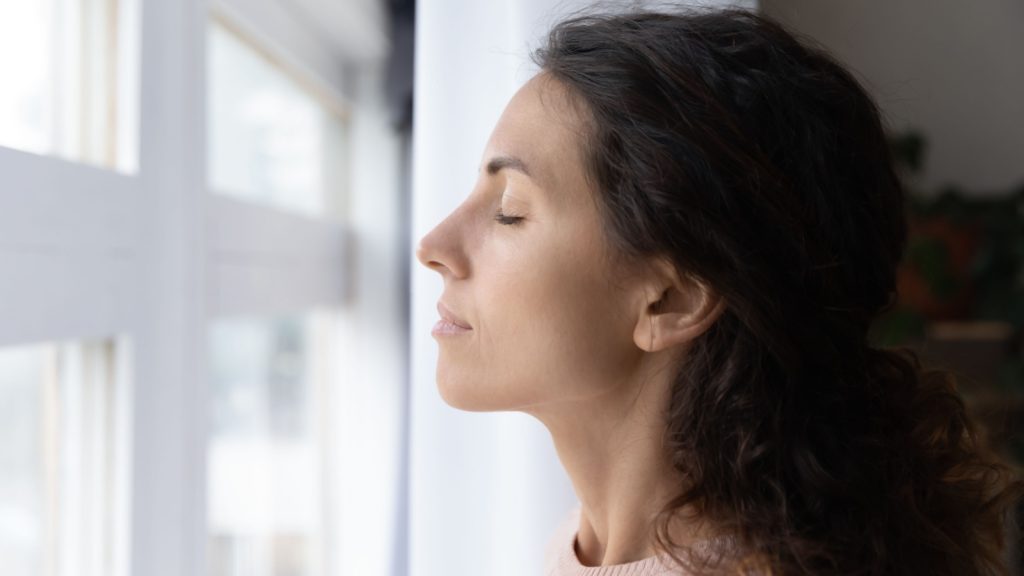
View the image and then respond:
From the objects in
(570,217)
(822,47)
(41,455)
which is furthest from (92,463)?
(822,47)

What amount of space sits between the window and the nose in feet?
1.07

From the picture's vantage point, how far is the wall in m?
2.97

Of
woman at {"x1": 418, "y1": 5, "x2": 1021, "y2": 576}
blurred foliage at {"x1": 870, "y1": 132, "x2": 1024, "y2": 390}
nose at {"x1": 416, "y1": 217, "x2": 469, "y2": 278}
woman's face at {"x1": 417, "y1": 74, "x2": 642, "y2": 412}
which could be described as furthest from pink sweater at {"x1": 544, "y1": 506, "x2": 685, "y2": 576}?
blurred foliage at {"x1": 870, "y1": 132, "x2": 1024, "y2": 390}

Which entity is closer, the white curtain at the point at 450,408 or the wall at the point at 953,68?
the white curtain at the point at 450,408

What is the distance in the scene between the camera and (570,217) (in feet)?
2.43

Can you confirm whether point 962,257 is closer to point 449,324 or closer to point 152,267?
point 449,324

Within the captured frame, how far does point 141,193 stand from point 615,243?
0.48 m

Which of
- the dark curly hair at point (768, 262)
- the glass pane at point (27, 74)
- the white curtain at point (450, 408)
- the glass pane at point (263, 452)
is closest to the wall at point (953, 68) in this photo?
the glass pane at point (263, 452)

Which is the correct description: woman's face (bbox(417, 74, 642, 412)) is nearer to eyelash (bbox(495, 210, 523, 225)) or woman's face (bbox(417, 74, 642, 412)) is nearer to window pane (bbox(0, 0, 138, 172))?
eyelash (bbox(495, 210, 523, 225))

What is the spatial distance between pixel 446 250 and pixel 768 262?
27cm

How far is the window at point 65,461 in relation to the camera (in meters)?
0.76

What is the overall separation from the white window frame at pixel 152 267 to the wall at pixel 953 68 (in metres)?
2.53

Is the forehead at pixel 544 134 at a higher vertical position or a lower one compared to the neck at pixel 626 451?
higher

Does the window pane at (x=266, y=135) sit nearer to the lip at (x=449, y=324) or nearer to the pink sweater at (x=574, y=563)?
the lip at (x=449, y=324)
